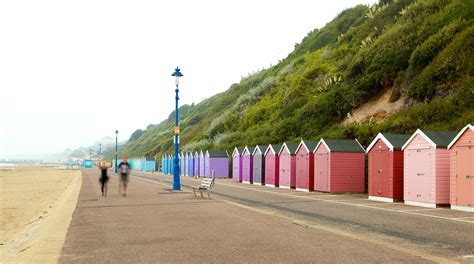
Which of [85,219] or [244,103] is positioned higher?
[244,103]

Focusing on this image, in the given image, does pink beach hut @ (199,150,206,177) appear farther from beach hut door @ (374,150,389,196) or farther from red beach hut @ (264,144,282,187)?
beach hut door @ (374,150,389,196)

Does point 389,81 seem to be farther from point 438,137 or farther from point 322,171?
point 438,137

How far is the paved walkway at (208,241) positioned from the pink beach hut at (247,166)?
2853 centimetres

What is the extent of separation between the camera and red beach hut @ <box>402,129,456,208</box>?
68.1 feet

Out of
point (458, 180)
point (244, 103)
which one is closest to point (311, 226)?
point (458, 180)

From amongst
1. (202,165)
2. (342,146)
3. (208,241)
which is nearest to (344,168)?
(342,146)

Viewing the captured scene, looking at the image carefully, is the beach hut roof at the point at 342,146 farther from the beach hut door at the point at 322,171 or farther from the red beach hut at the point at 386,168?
the red beach hut at the point at 386,168

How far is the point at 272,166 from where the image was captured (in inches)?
1534

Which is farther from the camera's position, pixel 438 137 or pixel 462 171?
pixel 438 137

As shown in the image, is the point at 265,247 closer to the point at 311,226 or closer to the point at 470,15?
the point at 311,226

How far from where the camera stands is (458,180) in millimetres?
19625

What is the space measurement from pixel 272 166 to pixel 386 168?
15345 millimetres

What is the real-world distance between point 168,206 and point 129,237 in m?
7.83

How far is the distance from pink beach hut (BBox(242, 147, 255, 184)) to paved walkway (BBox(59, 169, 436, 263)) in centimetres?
2853
